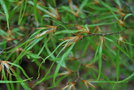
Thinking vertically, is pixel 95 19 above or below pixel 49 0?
below

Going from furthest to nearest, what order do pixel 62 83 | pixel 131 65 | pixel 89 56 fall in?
pixel 89 56 < pixel 62 83 < pixel 131 65

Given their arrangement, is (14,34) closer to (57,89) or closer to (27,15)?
(27,15)

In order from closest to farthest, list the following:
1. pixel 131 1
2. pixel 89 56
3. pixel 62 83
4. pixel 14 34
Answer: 1. pixel 14 34
2. pixel 131 1
3. pixel 62 83
4. pixel 89 56

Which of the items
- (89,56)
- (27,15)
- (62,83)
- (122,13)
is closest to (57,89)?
(62,83)

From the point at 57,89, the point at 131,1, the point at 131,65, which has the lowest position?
the point at 57,89

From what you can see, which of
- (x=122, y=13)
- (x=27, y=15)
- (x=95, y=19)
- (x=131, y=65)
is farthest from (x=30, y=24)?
(x=131, y=65)

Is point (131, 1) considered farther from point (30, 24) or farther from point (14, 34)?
point (14, 34)

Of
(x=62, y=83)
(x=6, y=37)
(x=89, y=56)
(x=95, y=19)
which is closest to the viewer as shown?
(x=6, y=37)

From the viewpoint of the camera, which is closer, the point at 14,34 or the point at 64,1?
→ the point at 14,34

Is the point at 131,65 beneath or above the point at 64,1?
beneath
